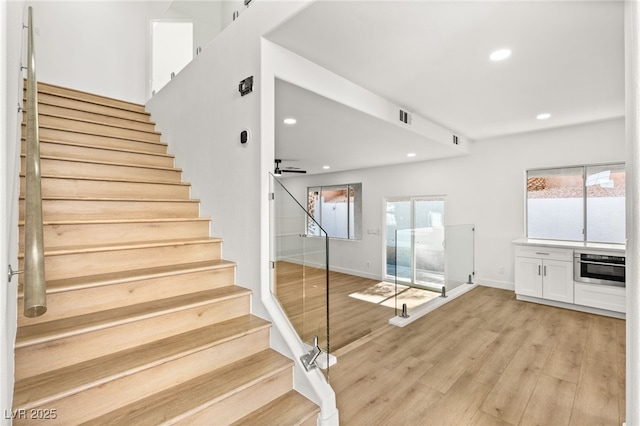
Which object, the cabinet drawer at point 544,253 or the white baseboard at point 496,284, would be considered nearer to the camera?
the cabinet drawer at point 544,253

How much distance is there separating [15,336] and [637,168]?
279cm

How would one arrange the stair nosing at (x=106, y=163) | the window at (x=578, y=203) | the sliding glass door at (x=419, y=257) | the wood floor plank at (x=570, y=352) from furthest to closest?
the sliding glass door at (x=419, y=257) → the window at (x=578, y=203) → the wood floor plank at (x=570, y=352) → the stair nosing at (x=106, y=163)

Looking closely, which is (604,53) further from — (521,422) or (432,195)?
(432,195)

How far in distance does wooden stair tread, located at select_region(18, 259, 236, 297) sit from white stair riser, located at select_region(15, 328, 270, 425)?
598 mm

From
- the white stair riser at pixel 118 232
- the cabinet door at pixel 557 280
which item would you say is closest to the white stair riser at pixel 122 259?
A: the white stair riser at pixel 118 232

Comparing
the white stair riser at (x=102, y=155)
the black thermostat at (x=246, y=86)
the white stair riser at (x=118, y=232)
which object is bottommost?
the white stair riser at (x=118, y=232)

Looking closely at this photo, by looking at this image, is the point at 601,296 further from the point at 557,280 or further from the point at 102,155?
the point at 102,155

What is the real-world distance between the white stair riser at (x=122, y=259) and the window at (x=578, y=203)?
5.12m

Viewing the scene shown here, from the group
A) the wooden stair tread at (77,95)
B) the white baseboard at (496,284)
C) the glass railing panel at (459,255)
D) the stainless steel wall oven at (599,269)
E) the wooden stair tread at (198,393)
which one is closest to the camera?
the wooden stair tread at (198,393)

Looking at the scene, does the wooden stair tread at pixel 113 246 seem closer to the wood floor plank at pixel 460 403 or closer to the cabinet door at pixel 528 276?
the wood floor plank at pixel 460 403

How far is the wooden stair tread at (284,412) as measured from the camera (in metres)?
1.60

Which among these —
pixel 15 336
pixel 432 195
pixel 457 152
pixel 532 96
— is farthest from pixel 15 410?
pixel 432 195

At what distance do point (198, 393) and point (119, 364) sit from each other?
0.42 meters

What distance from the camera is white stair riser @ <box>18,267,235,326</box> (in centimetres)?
160
